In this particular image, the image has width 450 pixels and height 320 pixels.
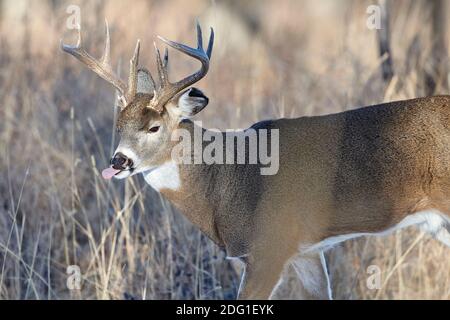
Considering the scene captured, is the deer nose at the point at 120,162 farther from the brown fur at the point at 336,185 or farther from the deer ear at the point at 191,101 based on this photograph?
the brown fur at the point at 336,185

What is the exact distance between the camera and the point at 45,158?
7.81 meters

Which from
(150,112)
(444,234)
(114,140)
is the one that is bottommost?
(444,234)

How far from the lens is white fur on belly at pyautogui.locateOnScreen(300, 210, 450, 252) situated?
5539 mm

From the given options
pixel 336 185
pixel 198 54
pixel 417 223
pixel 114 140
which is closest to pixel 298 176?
pixel 336 185

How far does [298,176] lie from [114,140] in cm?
251

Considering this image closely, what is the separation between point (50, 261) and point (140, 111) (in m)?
1.90

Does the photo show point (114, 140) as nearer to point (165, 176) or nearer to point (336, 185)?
point (165, 176)

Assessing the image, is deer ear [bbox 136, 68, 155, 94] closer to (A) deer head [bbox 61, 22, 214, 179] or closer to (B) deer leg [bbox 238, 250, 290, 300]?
(A) deer head [bbox 61, 22, 214, 179]

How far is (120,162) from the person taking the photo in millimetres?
5508

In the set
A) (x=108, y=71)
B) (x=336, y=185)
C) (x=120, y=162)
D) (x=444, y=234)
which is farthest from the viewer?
(x=108, y=71)

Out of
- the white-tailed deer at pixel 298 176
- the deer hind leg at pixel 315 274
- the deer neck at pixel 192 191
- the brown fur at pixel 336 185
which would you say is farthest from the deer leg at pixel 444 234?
the deer neck at pixel 192 191

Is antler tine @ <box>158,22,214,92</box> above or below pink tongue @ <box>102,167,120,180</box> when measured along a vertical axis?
above

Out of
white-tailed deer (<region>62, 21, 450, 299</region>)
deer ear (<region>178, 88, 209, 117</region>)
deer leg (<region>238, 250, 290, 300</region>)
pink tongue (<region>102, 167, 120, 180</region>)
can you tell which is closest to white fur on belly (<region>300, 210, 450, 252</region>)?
white-tailed deer (<region>62, 21, 450, 299</region>)
